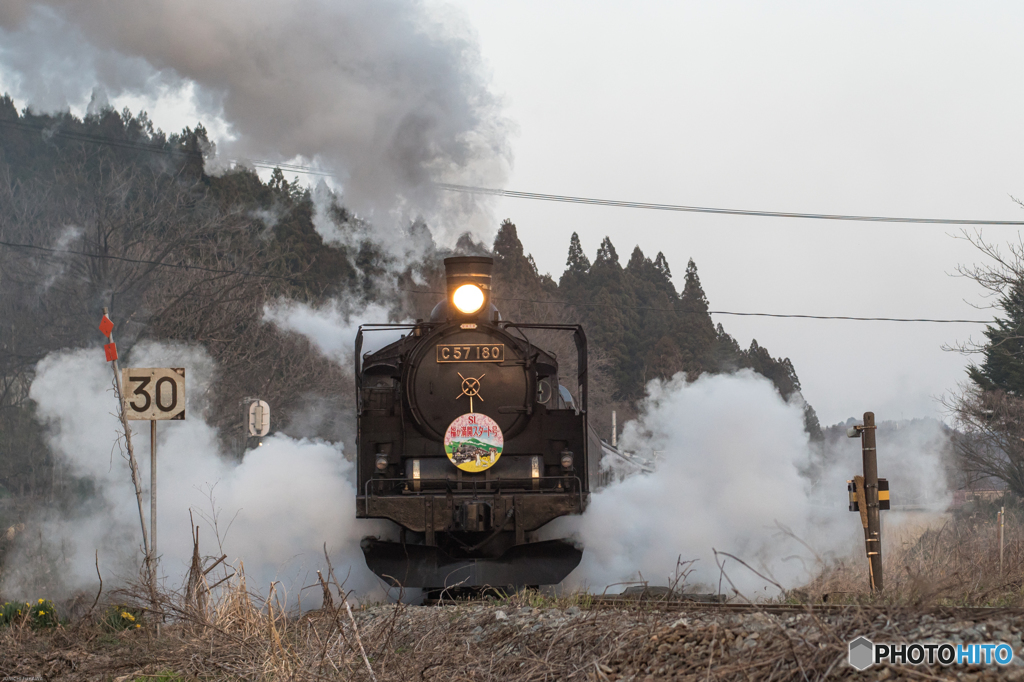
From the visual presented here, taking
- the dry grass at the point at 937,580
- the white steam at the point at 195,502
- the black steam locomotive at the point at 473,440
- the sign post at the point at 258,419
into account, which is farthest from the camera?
the sign post at the point at 258,419

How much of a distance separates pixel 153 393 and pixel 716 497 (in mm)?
7036

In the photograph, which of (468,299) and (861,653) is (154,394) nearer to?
(468,299)

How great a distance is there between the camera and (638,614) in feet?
19.1

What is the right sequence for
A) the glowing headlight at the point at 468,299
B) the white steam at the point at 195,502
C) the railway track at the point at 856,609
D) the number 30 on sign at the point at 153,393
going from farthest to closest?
the white steam at the point at 195,502 → the glowing headlight at the point at 468,299 → the number 30 on sign at the point at 153,393 → the railway track at the point at 856,609

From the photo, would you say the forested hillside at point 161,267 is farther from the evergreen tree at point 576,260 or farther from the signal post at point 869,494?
the evergreen tree at point 576,260

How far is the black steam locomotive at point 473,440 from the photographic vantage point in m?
9.80

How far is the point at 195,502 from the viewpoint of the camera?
517 inches

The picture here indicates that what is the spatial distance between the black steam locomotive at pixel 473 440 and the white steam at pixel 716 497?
1.17m

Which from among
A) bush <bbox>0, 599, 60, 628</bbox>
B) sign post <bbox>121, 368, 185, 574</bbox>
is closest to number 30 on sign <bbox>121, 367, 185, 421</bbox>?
sign post <bbox>121, 368, 185, 574</bbox>

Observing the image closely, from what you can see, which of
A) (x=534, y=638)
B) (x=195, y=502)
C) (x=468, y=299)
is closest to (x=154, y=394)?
(x=468, y=299)

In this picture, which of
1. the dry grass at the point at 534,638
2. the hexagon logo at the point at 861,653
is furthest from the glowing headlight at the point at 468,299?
the hexagon logo at the point at 861,653

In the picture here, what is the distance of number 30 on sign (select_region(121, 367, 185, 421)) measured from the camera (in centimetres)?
910

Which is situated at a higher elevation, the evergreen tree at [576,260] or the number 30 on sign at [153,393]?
the evergreen tree at [576,260]

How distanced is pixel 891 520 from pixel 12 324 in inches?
814
